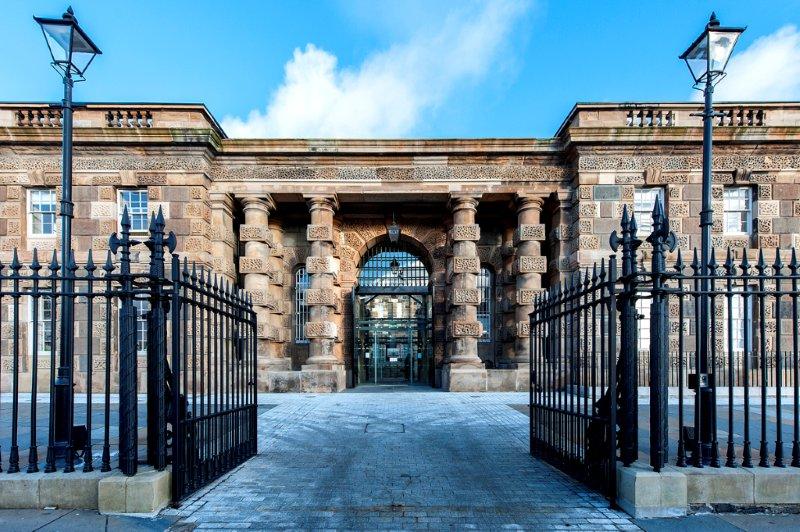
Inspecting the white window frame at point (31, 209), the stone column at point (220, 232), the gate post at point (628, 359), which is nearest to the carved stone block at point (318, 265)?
the stone column at point (220, 232)

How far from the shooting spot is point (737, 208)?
52.5 feet

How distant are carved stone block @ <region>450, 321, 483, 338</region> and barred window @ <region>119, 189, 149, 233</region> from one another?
32.7ft

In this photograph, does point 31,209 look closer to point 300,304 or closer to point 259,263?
point 259,263

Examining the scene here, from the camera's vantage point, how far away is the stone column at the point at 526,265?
53.9 feet

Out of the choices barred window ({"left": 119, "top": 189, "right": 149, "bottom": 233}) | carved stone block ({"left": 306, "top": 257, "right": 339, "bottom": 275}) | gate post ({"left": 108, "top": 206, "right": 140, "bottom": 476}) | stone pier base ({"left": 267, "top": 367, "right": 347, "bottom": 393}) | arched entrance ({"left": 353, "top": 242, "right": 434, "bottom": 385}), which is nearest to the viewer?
gate post ({"left": 108, "top": 206, "right": 140, "bottom": 476})

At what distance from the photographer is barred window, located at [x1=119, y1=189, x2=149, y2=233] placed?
1608 centimetres

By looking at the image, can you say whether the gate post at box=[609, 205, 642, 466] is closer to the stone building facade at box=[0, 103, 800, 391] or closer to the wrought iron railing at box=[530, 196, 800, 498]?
the wrought iron railing at box=[530, 196, 800, 498]

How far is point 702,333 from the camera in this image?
572 cm

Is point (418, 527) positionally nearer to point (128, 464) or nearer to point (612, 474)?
point (612, 474)

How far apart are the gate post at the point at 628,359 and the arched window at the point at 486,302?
1363 centimetres

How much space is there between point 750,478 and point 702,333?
4.85 ft

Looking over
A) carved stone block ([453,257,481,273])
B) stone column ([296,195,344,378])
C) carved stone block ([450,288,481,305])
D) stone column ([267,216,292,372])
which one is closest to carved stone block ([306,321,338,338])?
stone column ([296,195,344,378])

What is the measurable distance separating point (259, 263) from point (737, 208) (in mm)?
14666

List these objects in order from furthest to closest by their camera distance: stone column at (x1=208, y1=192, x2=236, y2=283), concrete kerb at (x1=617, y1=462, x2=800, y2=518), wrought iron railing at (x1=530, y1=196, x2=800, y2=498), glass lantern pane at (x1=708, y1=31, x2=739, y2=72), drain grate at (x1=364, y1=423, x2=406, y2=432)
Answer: stone column at (x1=208, y1=192, x2=236, y2=283), drain grate at (x1=364, y1=423, x2=406, y2=432), glass lantern pane at (x1=708, y1=31, x2=739, y2=72), wrought iron railing at (x1=530, y1=196, x2=800, y2=498), concrete kerb at (x1=617, y1=462, x2=800, y2=518)
